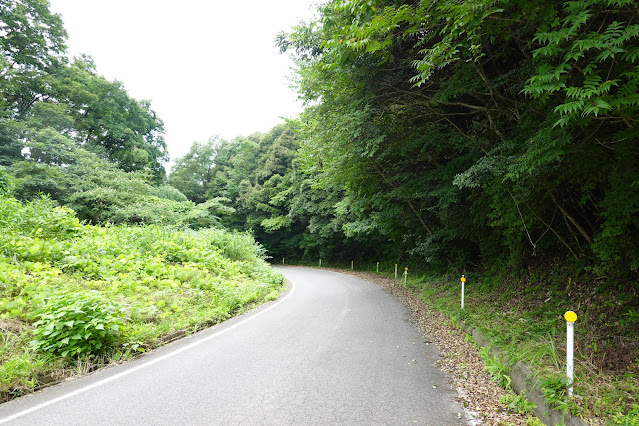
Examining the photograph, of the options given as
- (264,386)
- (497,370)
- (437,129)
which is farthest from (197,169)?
(497,370)

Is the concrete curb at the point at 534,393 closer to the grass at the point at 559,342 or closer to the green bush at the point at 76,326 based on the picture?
the grass at the point at 559,342

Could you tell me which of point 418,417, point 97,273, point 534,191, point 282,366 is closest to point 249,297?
point 97,273

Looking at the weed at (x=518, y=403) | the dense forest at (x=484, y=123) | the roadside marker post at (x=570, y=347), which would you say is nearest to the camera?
the roadside marker post at (x=570, y=347)

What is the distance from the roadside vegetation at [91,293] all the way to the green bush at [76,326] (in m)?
0.01

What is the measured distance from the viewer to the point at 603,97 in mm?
3148

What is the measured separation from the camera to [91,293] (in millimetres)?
4840

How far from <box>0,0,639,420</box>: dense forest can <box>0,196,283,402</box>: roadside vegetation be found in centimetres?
20

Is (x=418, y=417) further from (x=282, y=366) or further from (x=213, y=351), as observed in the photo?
(x=213, y=351)

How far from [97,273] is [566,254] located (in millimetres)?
10684

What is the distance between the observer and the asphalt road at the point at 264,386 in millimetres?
3000

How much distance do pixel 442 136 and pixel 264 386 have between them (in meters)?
7.31

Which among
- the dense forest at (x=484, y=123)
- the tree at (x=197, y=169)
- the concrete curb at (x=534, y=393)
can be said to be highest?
the tree at (x=197, y=169)

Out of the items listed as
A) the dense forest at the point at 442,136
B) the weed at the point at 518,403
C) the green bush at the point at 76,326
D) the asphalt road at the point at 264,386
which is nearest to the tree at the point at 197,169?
the dense forest at the point at 442,136

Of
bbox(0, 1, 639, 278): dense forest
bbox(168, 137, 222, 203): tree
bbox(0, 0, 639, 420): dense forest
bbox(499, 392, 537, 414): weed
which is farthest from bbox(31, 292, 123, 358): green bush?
bbox(168, 137, 222, 203): tree
